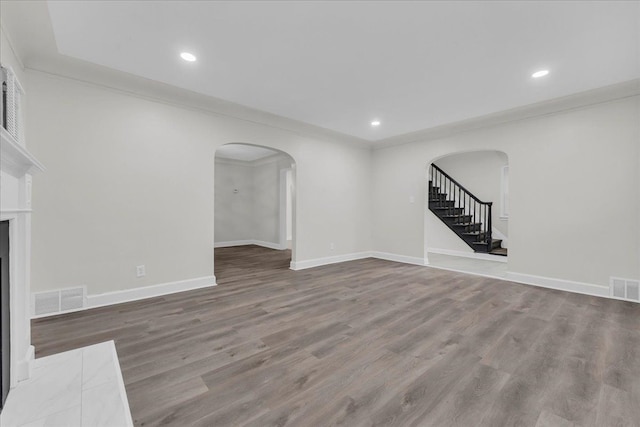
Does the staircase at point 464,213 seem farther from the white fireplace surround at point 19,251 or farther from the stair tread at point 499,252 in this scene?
the white fireplace surround at point 19,251

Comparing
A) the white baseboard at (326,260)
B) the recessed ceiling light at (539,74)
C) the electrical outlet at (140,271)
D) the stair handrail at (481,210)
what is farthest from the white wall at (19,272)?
the stair handrail at (481,210)

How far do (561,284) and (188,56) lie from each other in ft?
17.9

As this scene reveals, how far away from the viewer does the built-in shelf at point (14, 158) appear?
1271mm

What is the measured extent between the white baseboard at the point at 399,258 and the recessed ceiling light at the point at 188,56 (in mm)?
4930

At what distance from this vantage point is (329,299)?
333 centimetres

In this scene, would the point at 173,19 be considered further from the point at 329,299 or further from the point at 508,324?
the point at 508,324

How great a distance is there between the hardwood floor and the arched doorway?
398cm

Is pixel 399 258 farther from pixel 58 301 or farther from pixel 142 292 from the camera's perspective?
pixel 58 301

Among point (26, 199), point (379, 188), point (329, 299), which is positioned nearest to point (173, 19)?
point (26, 199)

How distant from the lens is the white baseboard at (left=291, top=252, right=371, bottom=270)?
16.2 feet

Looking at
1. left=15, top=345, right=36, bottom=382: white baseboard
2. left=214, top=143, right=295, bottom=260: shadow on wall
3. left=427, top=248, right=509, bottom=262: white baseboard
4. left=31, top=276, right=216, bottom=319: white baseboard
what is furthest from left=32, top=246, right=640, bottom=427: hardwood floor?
left=214, top=143, right=295, bottom=260: shadow on wall

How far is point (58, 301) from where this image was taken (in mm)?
2836

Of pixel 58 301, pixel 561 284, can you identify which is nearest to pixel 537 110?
pixel 561 284

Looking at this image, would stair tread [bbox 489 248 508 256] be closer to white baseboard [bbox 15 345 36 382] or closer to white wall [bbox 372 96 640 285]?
white wall [bbox 372 96 640 285]
